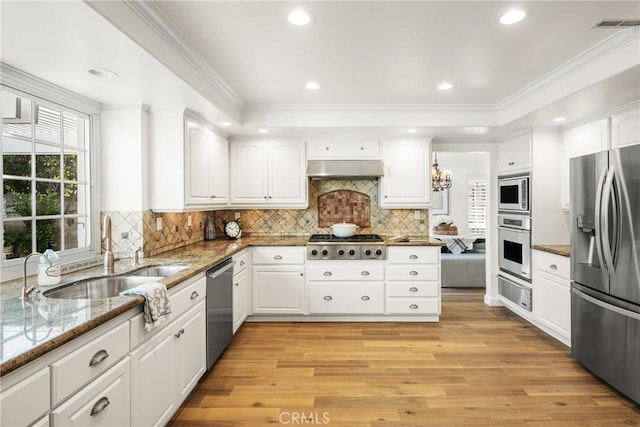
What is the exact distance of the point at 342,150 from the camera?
169 inches

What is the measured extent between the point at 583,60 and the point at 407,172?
2029 millimetres

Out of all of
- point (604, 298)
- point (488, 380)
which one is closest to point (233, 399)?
point (488, 380)

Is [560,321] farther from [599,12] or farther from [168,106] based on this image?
[168,106]

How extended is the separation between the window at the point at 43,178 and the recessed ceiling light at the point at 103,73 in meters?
0.46

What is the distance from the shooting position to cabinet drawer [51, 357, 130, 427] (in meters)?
1.29

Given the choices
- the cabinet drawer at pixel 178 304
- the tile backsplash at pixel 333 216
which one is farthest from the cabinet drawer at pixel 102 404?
the tile backsplash at pixel 333 216

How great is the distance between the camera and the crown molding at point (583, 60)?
7.33 ft

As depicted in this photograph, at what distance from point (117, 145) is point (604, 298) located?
154 inches

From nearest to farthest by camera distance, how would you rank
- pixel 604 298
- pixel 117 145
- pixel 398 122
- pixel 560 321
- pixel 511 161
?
pixel 604 298
pixel 117 145
pixel 560 321
pixel 398 122
pixel 511 161

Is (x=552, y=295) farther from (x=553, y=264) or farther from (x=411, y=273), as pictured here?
(x=411, y=273)

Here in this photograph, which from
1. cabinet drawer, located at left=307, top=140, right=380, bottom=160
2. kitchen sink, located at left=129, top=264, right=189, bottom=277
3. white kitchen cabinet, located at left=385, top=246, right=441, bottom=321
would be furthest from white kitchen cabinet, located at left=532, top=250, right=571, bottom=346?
kitchen sink, located at left=129, top=264, right=189, bottom=277

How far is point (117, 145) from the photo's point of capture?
2918mm

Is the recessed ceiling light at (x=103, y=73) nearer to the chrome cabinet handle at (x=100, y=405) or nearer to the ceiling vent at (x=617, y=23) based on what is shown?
the chrome cabinet handle at (x=100, y=405)

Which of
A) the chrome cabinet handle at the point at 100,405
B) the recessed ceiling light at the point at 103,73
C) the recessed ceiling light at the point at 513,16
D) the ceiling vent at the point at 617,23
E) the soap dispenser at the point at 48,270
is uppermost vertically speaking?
the recessed ceiling light at the point at 513,16
